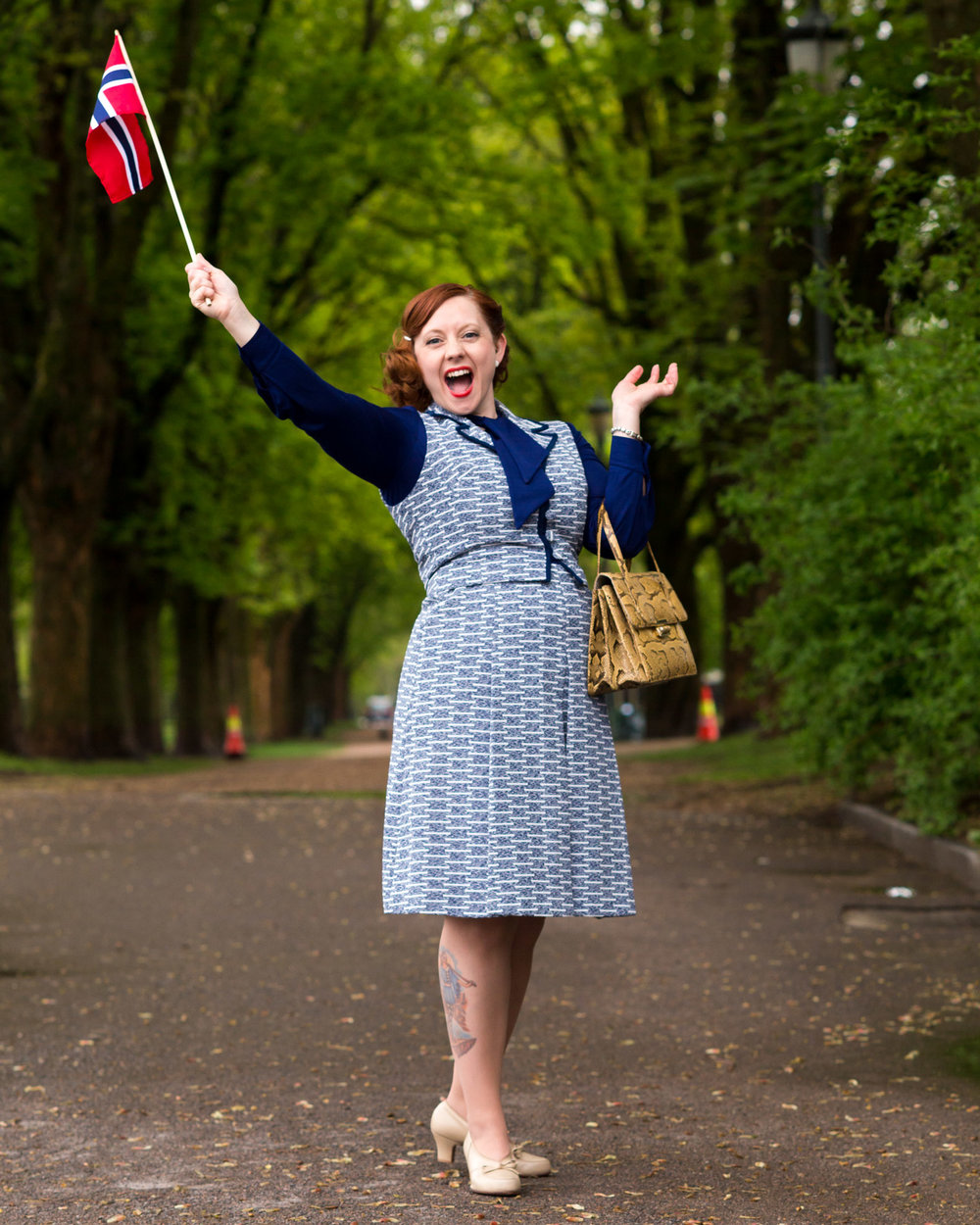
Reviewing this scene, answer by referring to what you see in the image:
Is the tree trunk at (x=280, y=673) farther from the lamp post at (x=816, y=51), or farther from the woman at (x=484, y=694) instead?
the woman at (x=484, y=694)

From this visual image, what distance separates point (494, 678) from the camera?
3.96 meters

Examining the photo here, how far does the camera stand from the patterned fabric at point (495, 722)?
3902 millimetres

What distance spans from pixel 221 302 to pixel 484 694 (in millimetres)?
1102

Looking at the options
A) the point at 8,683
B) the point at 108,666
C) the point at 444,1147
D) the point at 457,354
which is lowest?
the point at 444,1147

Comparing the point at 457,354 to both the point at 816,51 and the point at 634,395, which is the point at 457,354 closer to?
the point at 634,395

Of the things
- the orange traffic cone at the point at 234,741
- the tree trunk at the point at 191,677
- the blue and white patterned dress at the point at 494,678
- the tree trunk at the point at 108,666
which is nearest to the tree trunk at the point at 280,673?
the tree trunk at the point at 191,677

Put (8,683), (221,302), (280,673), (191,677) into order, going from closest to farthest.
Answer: (221,302)
(8,683)
(191,677)
(280,673)

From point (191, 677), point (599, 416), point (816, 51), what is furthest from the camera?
point (191, 677)

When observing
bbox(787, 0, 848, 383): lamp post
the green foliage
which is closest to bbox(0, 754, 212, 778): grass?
the green foliage

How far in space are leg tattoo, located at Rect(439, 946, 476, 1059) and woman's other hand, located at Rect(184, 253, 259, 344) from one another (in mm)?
1552

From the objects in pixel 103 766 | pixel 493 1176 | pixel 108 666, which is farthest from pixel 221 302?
pixel 108 666

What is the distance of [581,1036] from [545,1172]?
1915 millimetres

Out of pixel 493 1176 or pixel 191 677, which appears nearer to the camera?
pixel 493 1176

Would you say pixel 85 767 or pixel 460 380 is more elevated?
pixel 460 380
